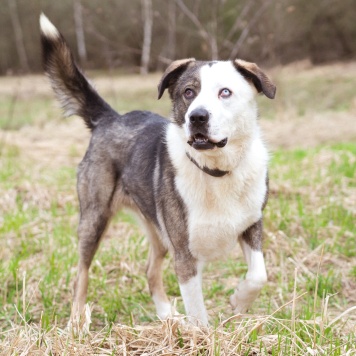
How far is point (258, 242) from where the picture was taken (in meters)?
3.47

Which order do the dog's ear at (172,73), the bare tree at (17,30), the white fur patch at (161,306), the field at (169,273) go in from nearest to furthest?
the field at (169,273)
the dog's ear at (172,73)
the white fur patch at (161,306)
the bare tree at (17,30)

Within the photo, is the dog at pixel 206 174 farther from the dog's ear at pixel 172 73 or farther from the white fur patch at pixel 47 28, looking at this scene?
the white fur patch at pixel 47 28

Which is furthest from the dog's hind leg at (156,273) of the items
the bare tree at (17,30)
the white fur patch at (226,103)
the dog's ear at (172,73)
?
the bare tree at (17,30)

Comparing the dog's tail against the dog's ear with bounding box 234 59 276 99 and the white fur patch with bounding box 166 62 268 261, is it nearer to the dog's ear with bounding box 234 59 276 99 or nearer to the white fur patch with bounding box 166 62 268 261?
the white fur patch with bounding box 166 62 268 261

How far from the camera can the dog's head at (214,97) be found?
314 cm

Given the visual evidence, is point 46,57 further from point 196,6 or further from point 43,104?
point 43,104

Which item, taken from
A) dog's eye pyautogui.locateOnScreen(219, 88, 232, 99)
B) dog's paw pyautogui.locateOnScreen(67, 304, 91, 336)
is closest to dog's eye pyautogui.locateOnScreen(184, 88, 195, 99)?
dog's eye pyautogui.locateOnScreen(219, 88, 232, 99)

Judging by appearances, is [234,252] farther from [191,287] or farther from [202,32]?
[202,32]

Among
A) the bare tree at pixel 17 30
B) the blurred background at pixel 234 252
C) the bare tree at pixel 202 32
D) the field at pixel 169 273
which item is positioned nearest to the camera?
the field at pixel 169 273

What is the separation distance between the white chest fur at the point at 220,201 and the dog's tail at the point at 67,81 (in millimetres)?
1198

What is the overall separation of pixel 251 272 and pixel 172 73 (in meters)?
1.25

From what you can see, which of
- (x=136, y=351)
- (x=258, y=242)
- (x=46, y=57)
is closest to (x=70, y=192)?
(x=46, y=57)

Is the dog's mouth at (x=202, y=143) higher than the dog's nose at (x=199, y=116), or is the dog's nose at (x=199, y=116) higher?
the dog's nose at (x=199, y=116)

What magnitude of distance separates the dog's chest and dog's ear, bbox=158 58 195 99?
0.58 m
